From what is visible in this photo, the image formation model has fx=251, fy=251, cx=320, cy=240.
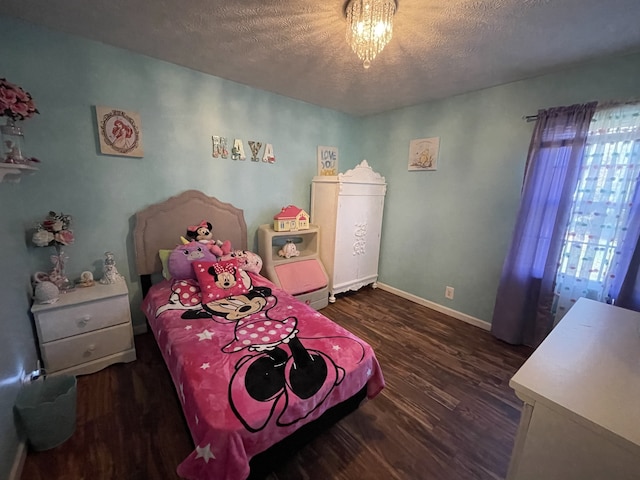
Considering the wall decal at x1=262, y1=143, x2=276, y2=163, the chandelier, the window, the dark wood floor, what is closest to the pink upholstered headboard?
the wall decal at x1=262, y1=143, x2=276, y2=163

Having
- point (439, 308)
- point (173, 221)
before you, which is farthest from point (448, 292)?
point (173, 221)

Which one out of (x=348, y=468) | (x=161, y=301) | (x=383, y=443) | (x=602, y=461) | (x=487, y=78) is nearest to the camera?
(x=602, y=461)

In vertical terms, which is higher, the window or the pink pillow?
the window

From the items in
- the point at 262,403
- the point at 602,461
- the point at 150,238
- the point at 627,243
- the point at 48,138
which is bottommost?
the point at 262,403

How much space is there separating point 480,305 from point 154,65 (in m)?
3.74

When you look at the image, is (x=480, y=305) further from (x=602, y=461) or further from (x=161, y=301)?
(x=161, y=301)

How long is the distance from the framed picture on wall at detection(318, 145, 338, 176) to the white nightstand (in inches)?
94.3

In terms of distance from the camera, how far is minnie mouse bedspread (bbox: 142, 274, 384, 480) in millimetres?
995

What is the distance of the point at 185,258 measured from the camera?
211 cm

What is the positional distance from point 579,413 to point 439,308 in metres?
2.38

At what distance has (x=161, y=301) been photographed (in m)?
1.89

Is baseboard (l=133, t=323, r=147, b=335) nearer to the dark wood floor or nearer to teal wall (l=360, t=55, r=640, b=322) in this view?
the dark wood floor

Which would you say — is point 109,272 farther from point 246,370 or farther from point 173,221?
point 246,370

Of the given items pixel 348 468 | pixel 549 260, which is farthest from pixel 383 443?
pixel 549 260
